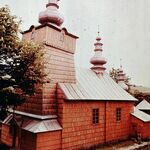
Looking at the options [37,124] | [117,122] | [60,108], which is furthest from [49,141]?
[117,122]

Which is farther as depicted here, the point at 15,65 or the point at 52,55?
the point at 52,55

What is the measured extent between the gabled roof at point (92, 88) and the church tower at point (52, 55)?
0.91 m

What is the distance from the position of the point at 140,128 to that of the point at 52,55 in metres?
12.4

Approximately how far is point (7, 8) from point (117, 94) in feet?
47.0

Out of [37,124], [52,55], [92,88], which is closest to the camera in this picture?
[37,124]

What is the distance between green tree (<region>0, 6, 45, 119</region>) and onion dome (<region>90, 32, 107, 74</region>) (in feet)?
39.2

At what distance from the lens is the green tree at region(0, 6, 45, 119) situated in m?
12.0

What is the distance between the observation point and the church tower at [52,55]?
51.1 feet

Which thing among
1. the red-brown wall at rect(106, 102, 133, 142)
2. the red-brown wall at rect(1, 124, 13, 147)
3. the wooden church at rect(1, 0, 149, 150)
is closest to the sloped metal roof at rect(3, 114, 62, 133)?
the wooden church at rect(1, 0, 149, 150)

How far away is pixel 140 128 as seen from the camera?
21766 millimetres

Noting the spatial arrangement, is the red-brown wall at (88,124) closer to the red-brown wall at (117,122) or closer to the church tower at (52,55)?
the red-brown wall at (117,122)

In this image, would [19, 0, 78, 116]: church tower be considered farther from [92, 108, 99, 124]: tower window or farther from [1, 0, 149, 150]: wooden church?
[92, 108, 99, 124]: tower window

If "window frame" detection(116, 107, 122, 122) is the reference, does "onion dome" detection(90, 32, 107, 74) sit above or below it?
above

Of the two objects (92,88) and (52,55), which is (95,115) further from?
(52,55)
